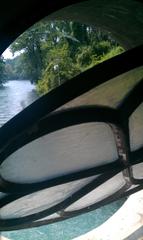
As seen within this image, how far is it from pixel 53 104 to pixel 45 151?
0.24 meters

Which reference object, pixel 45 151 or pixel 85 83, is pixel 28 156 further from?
pixel 85 83

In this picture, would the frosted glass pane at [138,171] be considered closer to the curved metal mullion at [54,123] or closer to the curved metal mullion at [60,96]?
the curved metal mullion at [54,123]

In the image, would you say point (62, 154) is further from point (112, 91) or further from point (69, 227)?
point (69, 227)

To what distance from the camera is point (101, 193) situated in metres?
1.56

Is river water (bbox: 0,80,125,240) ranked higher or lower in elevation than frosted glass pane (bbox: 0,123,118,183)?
lower

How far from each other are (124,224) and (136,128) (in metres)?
2.79

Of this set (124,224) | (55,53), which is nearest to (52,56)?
(55,53)

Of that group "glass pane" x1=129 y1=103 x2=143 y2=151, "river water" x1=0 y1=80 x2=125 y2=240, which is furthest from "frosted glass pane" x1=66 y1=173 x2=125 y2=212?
"river water" x1=0 y1=80 x2=125 y2=240

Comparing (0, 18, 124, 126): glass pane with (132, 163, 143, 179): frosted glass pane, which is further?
(0, 18, 124, 126): glass pane

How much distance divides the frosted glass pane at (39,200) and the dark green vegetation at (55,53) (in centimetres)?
1055

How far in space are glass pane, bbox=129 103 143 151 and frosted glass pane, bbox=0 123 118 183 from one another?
0.07 metres

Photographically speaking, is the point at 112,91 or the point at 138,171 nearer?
the point at 112,91

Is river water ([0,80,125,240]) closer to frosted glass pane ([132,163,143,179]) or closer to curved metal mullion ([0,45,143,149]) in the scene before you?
frosted glass pane ([132,163,143,179])

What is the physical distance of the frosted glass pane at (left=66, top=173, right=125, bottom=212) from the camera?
147 cm
